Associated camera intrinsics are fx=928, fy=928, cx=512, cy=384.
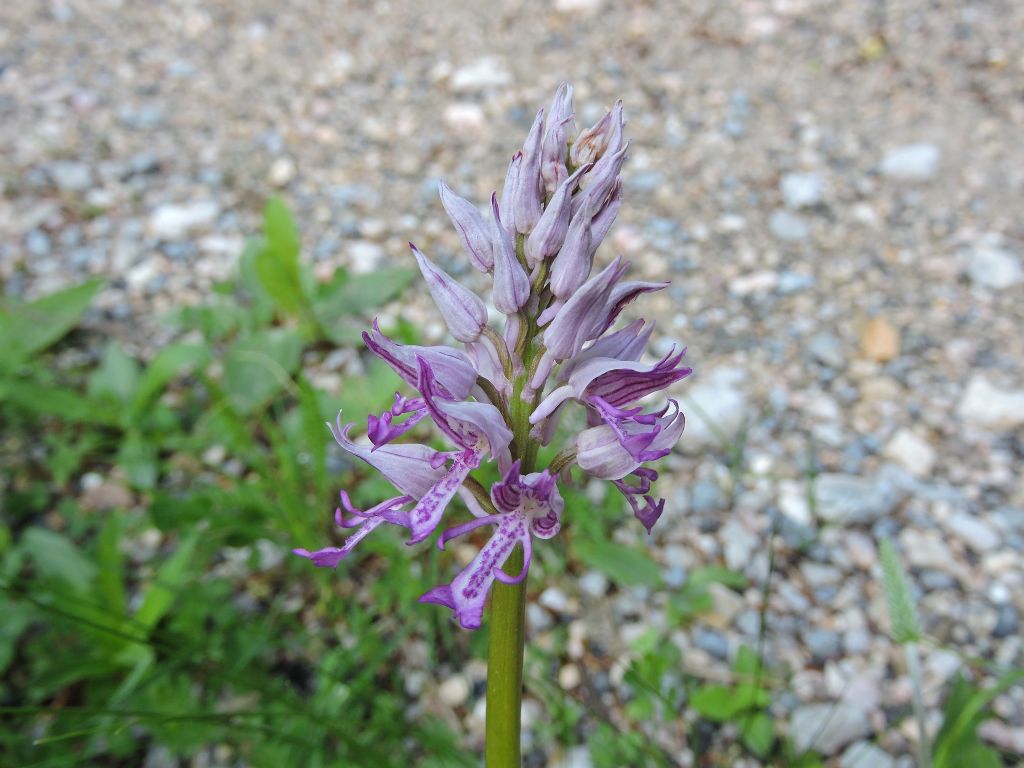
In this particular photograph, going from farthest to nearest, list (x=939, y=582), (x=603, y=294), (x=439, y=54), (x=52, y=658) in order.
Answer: (x=439, y=54), (x=939, y=582), (x=52, y=658), (x=603, y=294)

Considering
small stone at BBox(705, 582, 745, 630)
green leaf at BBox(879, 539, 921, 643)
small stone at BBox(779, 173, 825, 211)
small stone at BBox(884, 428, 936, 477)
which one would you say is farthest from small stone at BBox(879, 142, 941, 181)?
green leaf at BBox(879, 539, 921, 643)

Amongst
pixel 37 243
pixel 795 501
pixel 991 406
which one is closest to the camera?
pixel 795 501

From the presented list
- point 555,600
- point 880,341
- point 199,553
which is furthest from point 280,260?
point 880,341

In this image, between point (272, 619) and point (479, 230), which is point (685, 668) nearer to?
point (272, 619)

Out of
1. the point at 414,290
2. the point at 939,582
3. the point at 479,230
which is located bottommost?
the point at 939,582

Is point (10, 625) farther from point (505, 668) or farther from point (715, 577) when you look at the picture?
point (715, 577)

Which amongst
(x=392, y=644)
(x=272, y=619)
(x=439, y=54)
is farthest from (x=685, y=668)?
(x=439, y=54)

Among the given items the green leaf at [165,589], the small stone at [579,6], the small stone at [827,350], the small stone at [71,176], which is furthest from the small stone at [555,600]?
the small stone at [579,6]
